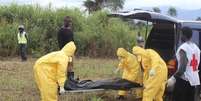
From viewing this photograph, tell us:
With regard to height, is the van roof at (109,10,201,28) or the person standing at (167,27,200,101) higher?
the van roof at (109,10,201,28)

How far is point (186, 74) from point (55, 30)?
14.5 m

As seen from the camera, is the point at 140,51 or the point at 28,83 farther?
the point at 28,83

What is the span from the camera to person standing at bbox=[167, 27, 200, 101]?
866cm

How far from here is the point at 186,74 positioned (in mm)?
8758

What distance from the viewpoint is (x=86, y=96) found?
36.0 feet

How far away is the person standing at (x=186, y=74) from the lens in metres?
8.66

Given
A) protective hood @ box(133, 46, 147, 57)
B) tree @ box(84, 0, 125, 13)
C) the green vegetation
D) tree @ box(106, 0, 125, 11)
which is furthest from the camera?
tree @ box(106, 0, 125, 11)

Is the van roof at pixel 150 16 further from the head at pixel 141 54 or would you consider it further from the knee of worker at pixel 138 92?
the knee of worker at pixel 138 92

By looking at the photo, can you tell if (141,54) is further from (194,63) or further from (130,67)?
(194,63)

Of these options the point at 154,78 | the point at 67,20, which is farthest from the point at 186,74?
the point at 67,20

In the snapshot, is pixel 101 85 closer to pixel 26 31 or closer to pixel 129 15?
pixel 129 15

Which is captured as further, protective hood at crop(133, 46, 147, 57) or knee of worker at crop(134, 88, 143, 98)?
knee of worker at crop(134, 88, 143, 98)

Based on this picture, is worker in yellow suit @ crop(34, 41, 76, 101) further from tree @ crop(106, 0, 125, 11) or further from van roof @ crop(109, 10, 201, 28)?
tree @ crop(106, 0, 125, 11)

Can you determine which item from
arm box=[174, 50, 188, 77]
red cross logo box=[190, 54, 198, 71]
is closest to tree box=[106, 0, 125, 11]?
red cross logo box=[190, 54, 198, 71]
